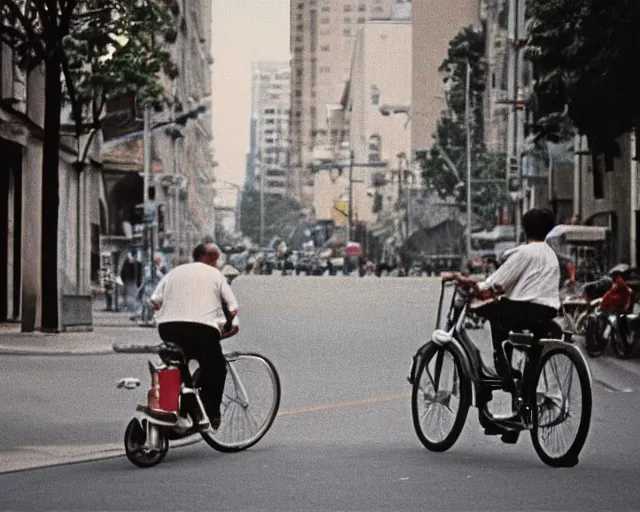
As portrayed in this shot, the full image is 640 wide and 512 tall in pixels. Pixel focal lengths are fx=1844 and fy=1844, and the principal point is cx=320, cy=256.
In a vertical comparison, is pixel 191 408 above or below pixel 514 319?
below

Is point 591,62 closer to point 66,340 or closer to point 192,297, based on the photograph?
point 66,340

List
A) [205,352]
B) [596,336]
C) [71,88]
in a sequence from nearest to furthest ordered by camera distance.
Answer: [205,352] < [596,336] < [71,88]

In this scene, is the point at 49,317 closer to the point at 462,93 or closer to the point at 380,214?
the point at 462,93

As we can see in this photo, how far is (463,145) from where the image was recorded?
116 m

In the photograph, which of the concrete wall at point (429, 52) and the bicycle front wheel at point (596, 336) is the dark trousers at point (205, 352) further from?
the concrete wall at point (429, 52)

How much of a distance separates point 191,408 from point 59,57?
17.5 m

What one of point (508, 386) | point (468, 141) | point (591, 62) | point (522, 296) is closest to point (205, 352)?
point (508, 386)

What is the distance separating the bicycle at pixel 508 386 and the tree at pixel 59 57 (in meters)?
16.8

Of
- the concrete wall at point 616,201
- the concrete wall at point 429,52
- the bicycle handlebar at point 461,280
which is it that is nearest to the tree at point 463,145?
the concrete wall at point 429,52

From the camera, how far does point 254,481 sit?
10727 mm

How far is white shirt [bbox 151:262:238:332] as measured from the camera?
11.9m

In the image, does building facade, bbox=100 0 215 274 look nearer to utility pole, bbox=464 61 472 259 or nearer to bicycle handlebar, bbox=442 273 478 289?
utility pole, bbox=464 61 472 259

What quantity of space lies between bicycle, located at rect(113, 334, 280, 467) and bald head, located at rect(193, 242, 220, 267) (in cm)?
66

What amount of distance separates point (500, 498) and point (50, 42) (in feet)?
65.2
